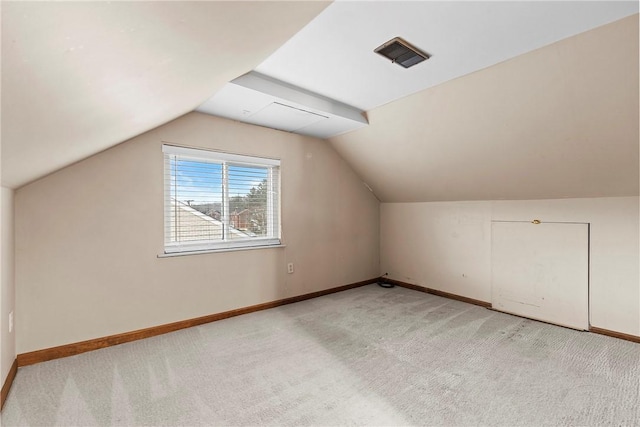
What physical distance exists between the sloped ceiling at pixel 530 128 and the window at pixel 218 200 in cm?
118

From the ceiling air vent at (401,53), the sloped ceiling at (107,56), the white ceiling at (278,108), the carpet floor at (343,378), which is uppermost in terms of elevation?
the ceiling air vent at (401,53)

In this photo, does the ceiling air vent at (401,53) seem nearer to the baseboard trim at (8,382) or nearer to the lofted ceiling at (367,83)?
the lofted ceiling at (367,83)

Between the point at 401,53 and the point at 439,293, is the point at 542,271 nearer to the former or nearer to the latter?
the point at 439,293

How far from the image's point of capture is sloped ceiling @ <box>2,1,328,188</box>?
0.54m

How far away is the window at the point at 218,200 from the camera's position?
9.09 feet

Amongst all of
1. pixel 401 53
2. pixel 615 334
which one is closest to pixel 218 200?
pixel 401 53

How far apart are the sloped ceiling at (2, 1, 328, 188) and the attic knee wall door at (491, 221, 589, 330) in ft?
10.3

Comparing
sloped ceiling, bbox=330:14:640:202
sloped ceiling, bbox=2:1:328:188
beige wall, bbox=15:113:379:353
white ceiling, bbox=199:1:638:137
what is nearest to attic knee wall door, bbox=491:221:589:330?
sloped ceiling, bbox=330:14:640:202

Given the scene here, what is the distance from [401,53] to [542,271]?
2.66 meters

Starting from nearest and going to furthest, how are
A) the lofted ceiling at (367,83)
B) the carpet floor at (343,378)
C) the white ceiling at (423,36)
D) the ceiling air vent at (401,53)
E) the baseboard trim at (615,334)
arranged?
the lofted ceiling at (367,83)
the white ceiling at (423,36)
the carpet floor at (343,378)
the ceiling air vent at (401,53)
the baseboard trim at (615,334)

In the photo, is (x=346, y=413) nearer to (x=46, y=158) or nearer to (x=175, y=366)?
(x=175, y=366)

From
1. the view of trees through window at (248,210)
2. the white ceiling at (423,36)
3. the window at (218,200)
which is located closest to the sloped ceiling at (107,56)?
the white ceiling at (423,36)

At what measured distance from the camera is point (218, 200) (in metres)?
3.03

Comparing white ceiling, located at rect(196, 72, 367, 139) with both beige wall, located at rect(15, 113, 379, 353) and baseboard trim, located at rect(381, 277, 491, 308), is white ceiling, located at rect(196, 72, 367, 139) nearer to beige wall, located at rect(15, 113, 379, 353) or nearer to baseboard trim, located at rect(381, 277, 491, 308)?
beige wall, located at rect(15, 113, 379, 353)
